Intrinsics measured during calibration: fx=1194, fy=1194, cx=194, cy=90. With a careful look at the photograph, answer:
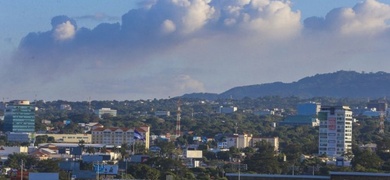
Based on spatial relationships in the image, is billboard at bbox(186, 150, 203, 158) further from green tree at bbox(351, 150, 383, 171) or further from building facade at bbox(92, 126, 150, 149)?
green tree at bbox(351, 150, 383, 171)

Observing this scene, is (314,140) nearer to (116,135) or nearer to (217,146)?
(217,146)

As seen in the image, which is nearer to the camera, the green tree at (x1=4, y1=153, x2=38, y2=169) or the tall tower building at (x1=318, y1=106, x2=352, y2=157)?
the green tree at (x1=4, y1=153, x2=38, y2=169)

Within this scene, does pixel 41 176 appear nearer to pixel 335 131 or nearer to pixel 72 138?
pixel 335 131

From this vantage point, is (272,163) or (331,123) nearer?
(272,163)

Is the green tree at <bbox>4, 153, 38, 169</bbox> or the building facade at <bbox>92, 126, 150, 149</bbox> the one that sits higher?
the building facade at <bbox>92, 126, 150, 149</bbox>

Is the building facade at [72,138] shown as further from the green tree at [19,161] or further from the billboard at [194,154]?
the green tree at [19,161]

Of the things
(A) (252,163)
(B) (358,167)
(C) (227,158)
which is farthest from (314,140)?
(B) (358,167)

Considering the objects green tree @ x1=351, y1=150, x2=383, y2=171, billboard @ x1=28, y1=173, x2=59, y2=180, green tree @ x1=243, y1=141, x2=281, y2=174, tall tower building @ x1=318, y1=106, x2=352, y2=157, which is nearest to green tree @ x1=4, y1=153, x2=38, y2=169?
green tree @ x1=243, y1=141, x2=281, y2=174
